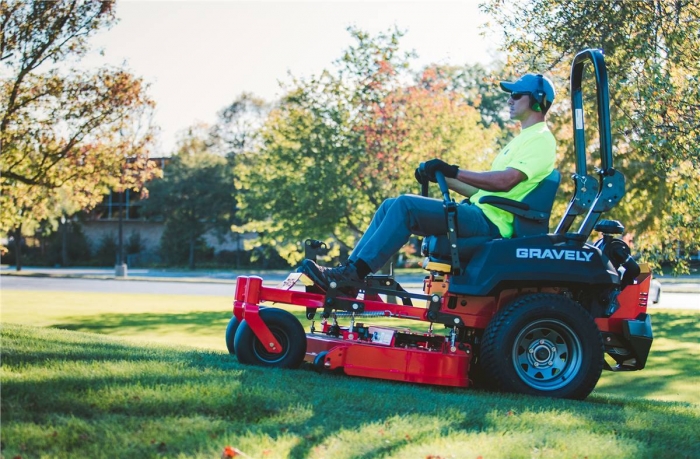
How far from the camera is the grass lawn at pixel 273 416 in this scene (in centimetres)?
442

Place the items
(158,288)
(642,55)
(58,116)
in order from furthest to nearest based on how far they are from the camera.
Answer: (158,288), (58,116), (642,55)

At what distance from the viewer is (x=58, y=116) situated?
834 inches

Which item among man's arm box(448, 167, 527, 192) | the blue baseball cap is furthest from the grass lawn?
the blue baseball cap

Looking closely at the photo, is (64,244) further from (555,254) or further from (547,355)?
(555,254)

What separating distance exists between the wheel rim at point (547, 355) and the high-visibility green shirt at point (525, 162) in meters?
0.79

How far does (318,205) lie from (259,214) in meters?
3.29

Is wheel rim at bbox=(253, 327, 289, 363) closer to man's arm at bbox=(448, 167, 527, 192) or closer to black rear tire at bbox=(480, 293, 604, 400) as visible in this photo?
black rear tire at bbox=(480, 293, 604, 400)

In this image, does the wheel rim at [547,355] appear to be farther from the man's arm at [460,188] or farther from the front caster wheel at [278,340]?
the front caster wheel at [278,340]

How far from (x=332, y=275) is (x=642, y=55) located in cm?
826

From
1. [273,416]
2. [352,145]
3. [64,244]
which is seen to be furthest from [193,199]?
[273,416]

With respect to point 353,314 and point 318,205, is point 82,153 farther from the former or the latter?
point 353,314

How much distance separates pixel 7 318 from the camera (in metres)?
18.5

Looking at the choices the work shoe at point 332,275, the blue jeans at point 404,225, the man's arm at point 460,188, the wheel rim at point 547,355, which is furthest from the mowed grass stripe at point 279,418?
the man's arm at point 460,188

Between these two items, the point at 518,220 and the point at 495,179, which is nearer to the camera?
the point at 495,179
